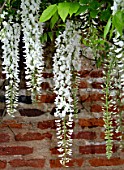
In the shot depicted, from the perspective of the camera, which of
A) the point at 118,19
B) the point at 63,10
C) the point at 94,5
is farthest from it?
the point at 94,5

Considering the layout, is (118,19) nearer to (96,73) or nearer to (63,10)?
(63,10)

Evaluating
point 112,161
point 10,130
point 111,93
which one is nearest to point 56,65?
point 111,93

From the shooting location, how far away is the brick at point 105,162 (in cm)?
214

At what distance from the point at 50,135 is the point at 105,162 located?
34cm

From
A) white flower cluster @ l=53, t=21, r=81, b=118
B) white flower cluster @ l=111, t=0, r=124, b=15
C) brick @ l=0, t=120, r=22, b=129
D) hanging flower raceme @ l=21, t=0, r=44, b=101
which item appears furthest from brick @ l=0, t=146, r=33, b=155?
white flower cluster @ l=111, t=0, r=124, b=15

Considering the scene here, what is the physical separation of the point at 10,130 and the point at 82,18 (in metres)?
0.72

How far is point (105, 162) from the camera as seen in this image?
215 centimetres

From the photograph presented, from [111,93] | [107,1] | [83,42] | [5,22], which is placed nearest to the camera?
[107,1]

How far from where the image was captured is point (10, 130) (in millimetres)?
2111

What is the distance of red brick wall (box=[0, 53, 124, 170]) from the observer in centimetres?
211

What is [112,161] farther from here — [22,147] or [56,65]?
[56,65]

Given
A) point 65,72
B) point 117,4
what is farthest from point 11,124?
point 117,4

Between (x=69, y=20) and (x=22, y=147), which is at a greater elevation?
(x=69, y=20)

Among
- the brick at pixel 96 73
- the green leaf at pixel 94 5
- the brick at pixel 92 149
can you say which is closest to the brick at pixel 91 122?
the brick at pixel 92 149
